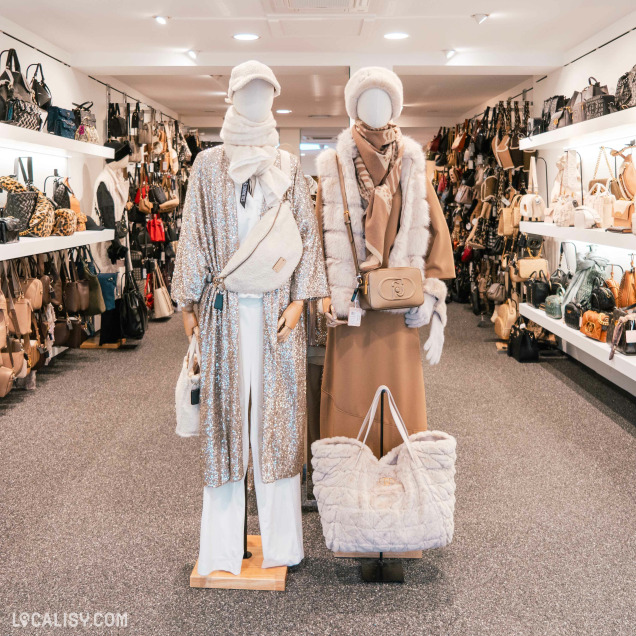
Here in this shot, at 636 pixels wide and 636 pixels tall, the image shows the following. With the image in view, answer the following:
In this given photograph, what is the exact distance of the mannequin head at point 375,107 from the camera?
7.21ft

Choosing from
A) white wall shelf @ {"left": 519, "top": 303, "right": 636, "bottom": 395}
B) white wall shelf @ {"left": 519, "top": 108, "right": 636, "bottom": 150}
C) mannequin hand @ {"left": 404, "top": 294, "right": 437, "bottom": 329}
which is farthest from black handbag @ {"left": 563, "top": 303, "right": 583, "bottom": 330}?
mannequin hand @ {"left": 404, "top": 294, "right": 437, "bottom": 329}

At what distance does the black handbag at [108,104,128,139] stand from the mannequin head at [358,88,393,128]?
5105mm

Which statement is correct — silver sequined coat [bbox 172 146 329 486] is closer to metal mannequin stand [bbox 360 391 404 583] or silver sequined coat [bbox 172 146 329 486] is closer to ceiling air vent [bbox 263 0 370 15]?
metal mannequin stand [bbox 360 391 404 583]

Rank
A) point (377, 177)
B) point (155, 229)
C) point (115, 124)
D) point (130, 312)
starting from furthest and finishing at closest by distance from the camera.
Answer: point (155, 229) → point (115, 124) → point (130, 312) → point (377, 177)

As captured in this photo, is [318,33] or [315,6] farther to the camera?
[318,33]

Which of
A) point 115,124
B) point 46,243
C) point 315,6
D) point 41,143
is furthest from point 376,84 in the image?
point 115,124

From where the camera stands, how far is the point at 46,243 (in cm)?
445

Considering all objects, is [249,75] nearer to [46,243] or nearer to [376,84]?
[376,84]

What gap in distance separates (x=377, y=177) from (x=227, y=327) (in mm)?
743

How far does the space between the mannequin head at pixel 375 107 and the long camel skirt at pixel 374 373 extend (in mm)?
664

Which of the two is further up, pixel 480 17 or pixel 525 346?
pixel 480 17

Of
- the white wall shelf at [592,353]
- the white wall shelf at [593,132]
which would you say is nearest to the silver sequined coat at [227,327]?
the white wall shelf at [592,353]

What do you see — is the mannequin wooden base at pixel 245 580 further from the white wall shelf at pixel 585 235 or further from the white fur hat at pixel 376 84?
the white wall shelf at pixel 585 235

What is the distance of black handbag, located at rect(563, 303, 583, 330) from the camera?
458 centimetres
